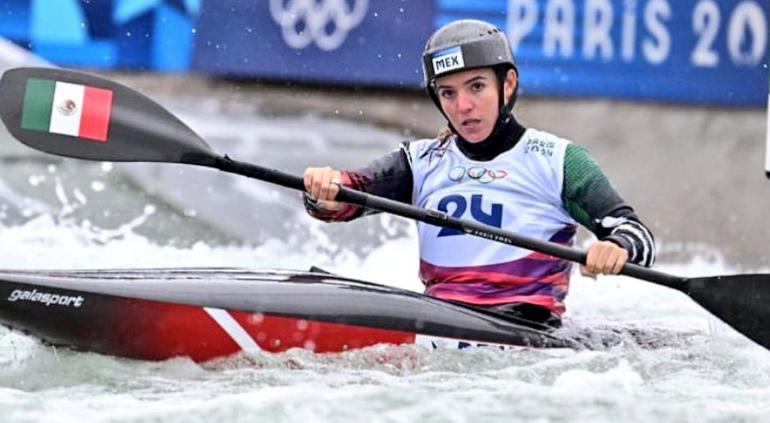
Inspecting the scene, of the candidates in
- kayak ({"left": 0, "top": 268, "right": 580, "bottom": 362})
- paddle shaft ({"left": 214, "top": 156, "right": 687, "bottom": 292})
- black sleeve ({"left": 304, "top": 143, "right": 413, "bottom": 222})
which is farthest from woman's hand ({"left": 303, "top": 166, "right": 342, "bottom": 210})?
kayak ({"left": 0, "top": 268, "right": 580, "bottom": 362})

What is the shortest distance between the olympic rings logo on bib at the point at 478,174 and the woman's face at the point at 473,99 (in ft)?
0.30

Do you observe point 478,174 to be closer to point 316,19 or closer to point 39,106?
point 39,106

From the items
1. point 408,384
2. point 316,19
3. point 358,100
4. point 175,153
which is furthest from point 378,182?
point 358,100

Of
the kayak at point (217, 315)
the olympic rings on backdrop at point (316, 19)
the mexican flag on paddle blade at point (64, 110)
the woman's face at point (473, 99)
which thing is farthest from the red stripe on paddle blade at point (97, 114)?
the olympic rings on backdrop at point (316, 19)

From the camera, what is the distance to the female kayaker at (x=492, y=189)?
409cm

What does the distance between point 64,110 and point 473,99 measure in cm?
111

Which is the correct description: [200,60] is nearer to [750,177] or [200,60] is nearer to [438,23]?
[438,23]

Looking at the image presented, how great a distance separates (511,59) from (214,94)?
3.64m

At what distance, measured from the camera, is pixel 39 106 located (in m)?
4.11

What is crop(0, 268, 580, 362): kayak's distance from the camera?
11.7 ft

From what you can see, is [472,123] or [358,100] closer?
[472,123]

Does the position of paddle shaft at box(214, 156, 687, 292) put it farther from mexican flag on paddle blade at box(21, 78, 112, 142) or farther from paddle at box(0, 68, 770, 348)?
mexican flag on paddle blade at box(21, 78, 112, 142)

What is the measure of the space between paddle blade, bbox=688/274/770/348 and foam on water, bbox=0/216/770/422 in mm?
111

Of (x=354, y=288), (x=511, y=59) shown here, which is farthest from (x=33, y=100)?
(x=511, y=59)
